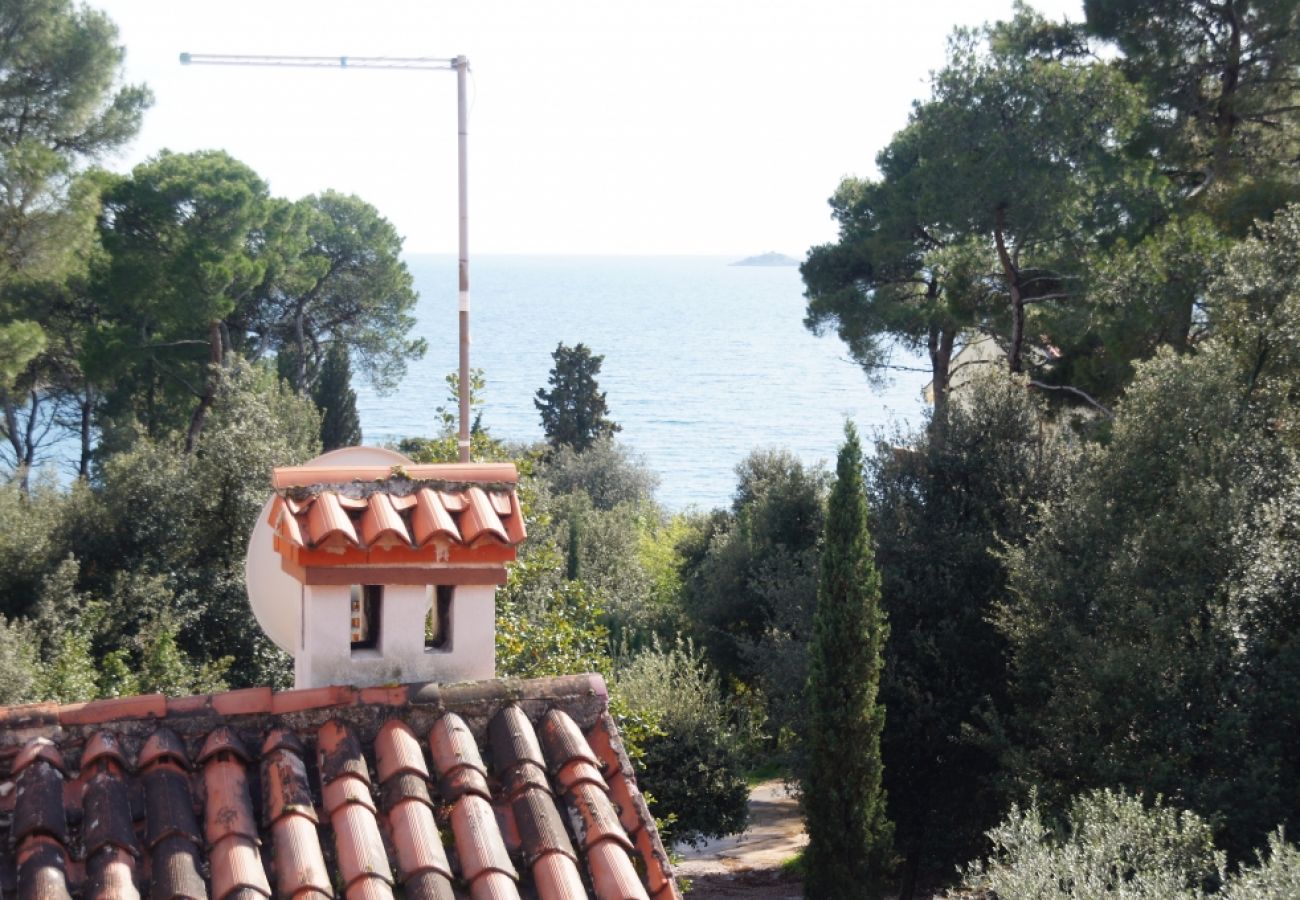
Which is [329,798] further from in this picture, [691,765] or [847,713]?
[691,765]

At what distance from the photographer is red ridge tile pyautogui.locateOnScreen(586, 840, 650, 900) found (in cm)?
345

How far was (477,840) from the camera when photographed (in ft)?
11.6

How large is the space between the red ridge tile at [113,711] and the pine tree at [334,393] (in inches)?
1200

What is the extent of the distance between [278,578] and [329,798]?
1.45 meters

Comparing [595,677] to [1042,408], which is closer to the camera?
[595,677]

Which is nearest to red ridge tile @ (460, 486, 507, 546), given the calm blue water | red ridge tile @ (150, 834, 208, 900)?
red ridge tile @ (150, 834, 208, 900)

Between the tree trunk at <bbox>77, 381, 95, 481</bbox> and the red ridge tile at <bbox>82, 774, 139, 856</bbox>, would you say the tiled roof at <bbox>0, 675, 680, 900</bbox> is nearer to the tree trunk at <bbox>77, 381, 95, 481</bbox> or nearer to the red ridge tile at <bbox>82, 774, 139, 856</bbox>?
the red ridge tile at <bbox>82, 774, 139, 856</bbox>

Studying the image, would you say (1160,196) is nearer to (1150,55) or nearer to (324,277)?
(1150,55)

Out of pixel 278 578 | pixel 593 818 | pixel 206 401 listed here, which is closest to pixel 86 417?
pixel 206 401

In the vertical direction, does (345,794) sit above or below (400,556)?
below

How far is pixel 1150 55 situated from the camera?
18859 millimetres

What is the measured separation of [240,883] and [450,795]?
0.67m

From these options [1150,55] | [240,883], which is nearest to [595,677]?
[240,883]

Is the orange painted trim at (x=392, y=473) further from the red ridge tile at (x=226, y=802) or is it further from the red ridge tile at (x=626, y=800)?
the red ridge tile at (x=626, y=800)
